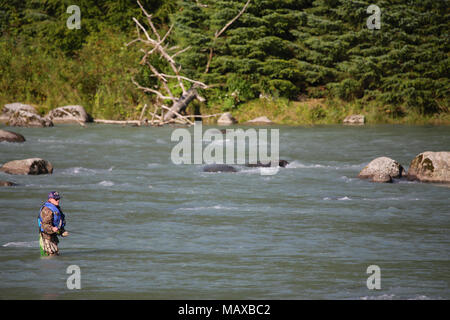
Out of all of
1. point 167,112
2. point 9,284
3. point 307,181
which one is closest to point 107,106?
point 167,112

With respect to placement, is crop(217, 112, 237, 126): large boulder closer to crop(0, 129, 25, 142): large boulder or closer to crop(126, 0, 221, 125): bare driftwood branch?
crop(126, 0, 221, 125): bare driftwood branch

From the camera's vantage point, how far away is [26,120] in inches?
1303

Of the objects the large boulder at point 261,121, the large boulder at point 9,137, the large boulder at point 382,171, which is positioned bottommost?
the large boulder at point 382,171

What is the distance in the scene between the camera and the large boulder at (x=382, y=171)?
17.7 m

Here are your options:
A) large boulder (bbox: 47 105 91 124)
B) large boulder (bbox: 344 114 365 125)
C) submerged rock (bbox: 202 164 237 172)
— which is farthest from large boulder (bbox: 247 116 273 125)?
submerged rock (bbox: 202 164 237 172)

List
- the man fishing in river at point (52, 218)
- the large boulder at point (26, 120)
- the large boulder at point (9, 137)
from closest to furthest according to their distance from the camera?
1. the man fishing in river at point (52, 218)
2. the large boulder at point (9, 137)
3. the large boulder at point (26, 120)

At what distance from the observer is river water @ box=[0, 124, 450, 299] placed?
9.20m

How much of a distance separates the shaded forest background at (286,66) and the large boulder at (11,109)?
2.06 metres

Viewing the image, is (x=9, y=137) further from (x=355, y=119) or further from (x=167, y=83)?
(x=355, y=119)

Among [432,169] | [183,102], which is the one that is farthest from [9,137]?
[432,169]

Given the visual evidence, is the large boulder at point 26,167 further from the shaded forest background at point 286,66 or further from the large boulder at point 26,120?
the shaded forest background at point 286,66

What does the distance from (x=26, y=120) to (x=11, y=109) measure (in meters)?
3.46

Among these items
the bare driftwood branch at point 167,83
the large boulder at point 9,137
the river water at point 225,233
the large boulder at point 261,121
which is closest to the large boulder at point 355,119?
the large boulder at point 261,121
